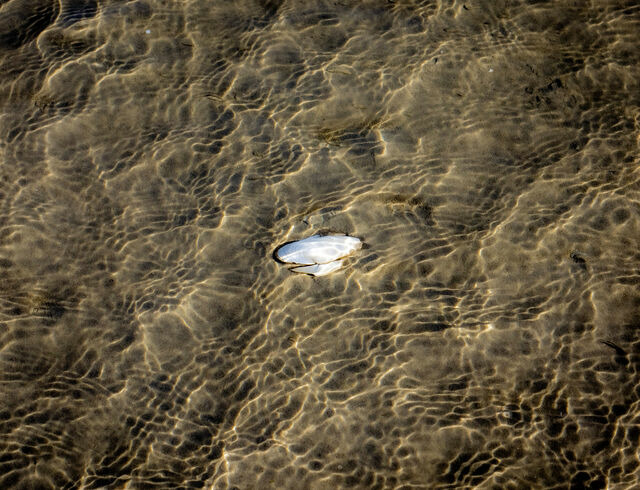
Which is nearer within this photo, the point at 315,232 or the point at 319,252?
the point at 319,252

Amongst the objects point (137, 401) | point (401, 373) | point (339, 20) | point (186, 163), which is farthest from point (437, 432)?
point (339, 20)

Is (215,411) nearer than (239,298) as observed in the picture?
Yes

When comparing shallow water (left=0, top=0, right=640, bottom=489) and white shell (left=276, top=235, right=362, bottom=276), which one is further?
white shell (left=276, top=235, right=362, bottom=276)

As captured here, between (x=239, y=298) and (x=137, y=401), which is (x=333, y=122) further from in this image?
(x=137, y=401)
